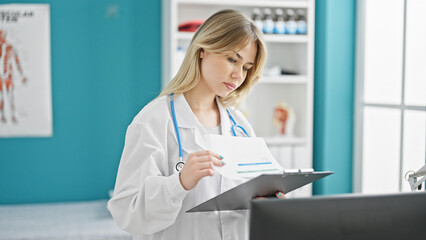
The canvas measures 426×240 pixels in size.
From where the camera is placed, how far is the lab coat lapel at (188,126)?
1.35 metres

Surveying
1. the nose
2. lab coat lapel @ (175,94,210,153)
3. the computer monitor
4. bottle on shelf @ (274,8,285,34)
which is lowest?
the computer monitor

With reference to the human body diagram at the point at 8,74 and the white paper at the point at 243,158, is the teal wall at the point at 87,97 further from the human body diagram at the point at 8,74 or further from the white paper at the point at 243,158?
the white paper at the point at 243,158

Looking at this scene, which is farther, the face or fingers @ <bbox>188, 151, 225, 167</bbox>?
the face

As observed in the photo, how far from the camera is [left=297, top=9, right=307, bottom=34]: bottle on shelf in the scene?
9.40 ft

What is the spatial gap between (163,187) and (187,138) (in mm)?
253

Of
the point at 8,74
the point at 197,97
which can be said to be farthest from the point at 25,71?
the point at 197,97

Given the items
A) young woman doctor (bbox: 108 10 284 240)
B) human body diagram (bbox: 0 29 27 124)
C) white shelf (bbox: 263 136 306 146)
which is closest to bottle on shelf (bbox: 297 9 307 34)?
white shelf (bbox: 263 136 306 146)

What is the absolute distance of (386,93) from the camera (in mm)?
2547

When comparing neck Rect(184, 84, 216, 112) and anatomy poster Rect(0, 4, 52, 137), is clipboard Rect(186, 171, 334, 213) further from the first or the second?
anatomy poster Rect(0, 4, 52, 137)

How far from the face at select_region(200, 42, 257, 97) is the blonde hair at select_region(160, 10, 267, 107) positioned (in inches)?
0.7

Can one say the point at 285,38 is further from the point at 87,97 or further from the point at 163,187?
the point at 163,187

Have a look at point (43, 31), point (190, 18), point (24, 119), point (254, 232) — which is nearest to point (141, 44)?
point (190, 18)

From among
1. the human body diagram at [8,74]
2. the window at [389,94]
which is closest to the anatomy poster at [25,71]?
the human body diagram at [8,74]

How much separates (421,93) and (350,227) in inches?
62.8
